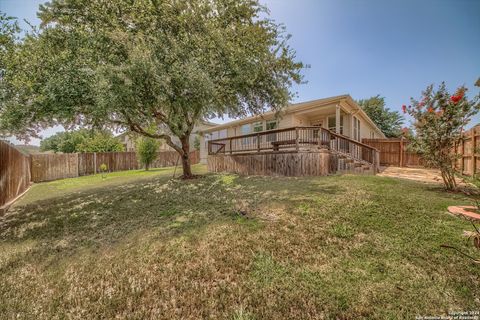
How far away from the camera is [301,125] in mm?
13336

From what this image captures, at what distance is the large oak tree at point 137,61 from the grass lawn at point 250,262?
3.31 meters

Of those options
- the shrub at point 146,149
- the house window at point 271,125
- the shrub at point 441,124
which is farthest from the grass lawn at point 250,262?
the shrub at point 146,149

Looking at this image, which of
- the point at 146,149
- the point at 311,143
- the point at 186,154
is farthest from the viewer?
the point at 146,149

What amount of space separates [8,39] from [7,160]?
3770 mm

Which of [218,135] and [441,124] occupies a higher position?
[218,135]

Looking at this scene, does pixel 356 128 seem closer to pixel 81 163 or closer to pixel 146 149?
pixel 146 149

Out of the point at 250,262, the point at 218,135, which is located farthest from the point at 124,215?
the point at 218,135

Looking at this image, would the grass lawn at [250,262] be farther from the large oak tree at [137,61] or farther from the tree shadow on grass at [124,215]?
the large oak tree at [137,61]

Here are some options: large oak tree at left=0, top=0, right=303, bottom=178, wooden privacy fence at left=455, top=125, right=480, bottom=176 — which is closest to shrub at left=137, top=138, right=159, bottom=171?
large oak tree at left=0, top=0, right=303, bottom=178

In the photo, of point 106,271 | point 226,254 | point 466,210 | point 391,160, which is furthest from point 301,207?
point 391,160

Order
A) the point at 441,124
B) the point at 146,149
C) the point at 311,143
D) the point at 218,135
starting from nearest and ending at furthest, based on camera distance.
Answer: the point at 441,124
the point at 311,143
the point at 146,149
the point at 218,135

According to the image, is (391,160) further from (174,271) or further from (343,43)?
(174,271)

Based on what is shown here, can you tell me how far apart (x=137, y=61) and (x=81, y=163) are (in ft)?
51.0

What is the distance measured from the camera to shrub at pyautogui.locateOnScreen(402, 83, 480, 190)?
17.9ft
